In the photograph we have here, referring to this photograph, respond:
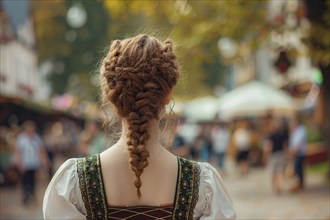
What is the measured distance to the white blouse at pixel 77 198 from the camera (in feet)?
9.32

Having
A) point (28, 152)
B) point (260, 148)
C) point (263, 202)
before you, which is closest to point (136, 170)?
point (28, 152)

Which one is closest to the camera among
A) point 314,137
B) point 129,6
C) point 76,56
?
point 129,6

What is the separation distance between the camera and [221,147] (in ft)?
75.0

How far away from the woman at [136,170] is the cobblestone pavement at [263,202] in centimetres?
878

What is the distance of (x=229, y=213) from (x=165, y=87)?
0.58m

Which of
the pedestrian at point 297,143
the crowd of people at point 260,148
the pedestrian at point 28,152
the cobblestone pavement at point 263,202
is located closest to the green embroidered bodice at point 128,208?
the cobblestone pavement at point 263,202

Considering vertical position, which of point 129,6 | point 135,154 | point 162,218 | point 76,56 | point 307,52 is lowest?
point 162,218

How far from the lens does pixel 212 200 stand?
115 inches

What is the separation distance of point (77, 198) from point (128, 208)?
0.22m

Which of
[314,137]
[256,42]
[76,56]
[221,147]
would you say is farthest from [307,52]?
[76,56]

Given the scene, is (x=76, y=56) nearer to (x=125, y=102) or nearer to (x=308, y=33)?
(x=308, y=33)

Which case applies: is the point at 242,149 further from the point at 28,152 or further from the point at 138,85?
the point at 138,85

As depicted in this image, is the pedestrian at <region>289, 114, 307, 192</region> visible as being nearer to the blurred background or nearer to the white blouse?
the blurred background

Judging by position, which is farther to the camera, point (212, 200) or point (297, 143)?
point (297, 143)
